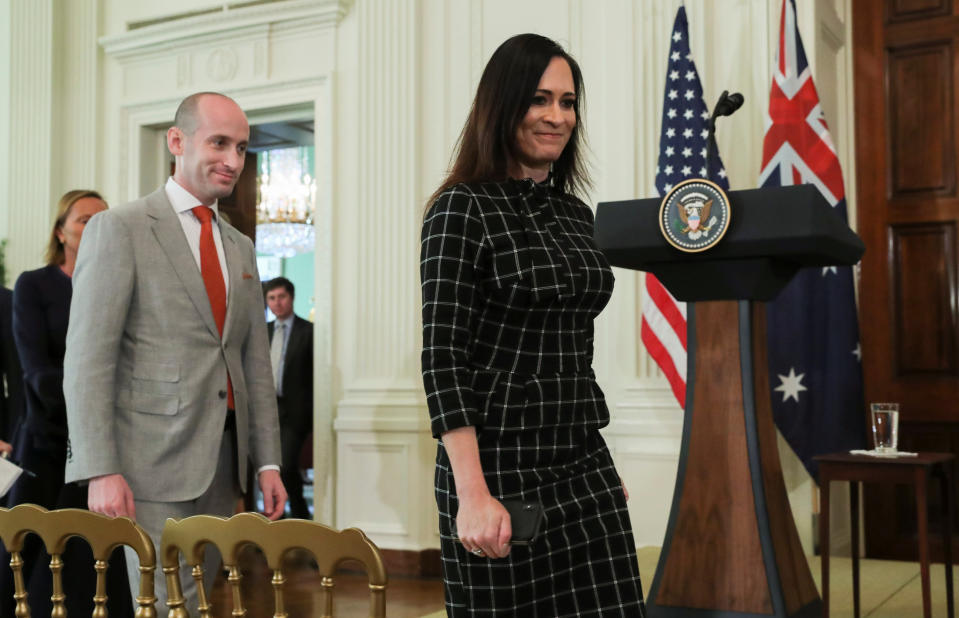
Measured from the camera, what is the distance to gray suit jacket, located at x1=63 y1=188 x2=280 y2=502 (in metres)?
2.26

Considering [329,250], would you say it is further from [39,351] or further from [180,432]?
[180,432]

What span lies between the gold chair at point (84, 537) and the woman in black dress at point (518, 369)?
0.42m

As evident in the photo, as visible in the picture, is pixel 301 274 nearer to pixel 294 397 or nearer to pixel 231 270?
pixel 294 397

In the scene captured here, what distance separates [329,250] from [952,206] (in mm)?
3342

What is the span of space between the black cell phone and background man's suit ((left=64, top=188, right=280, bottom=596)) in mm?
1082

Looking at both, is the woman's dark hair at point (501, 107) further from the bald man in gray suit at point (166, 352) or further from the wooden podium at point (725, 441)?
the wooden podium at point (725, 441)

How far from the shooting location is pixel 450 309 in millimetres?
1558

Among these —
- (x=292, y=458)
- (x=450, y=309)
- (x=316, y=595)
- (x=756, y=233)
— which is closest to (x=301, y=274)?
(x=292, y=458)

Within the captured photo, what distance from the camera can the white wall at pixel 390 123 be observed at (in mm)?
5203

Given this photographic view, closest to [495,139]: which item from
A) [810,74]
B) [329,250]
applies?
[810,74]

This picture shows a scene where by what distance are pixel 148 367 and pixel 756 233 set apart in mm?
1584

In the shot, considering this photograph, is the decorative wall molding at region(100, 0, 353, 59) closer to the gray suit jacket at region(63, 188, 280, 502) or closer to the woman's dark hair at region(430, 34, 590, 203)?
the gray suit jacket at region(63, 188, 280, 502)

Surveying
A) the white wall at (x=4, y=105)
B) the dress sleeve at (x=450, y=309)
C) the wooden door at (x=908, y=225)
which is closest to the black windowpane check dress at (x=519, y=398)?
the dress sleeve at (x=450, y=309)

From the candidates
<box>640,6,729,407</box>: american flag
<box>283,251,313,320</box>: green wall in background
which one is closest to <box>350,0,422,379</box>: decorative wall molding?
<box>640,6,729,407</box>: american flag
